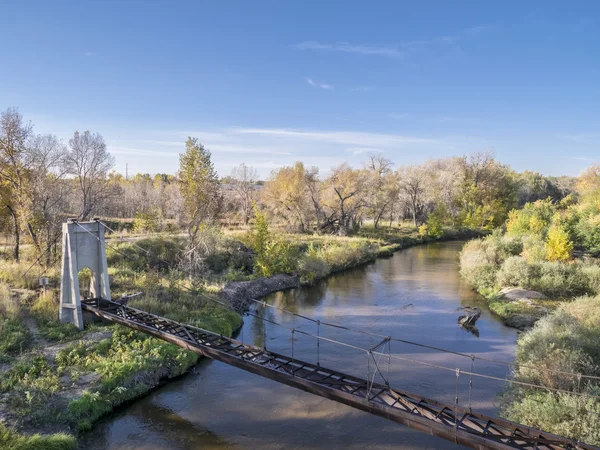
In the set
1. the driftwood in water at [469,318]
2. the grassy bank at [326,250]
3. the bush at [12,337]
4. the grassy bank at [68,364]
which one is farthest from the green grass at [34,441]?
the grassy bank at [326,250]

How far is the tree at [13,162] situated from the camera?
69.5 ft

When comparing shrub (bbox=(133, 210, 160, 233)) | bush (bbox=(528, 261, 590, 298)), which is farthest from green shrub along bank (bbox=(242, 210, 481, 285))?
bush (bbox=(528, 261, 590, 298))

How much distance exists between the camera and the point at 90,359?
1376cm

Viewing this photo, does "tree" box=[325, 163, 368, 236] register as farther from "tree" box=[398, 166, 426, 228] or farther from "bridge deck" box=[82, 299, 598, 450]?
"bridge deck" box=[82, 299, 598, 450]

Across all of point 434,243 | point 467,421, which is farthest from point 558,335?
point 434,243

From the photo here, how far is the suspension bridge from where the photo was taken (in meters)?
8.27

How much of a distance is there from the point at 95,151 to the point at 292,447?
25.8 metres

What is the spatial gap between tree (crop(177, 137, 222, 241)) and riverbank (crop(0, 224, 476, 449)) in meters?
4.59

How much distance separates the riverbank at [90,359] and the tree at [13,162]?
6.19 meters

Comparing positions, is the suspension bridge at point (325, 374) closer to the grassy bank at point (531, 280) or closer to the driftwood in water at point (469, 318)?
the driftwood in water at point (469, 318)

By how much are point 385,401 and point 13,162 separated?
22594 mm

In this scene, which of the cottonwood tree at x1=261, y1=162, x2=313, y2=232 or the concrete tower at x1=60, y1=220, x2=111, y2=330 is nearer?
the concrete tower at x1=60, y1=220, x2=111, y2=330

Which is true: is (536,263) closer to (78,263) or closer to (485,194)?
(78,263)

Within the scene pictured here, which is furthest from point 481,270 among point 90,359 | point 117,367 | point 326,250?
point 90,359
